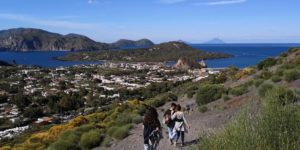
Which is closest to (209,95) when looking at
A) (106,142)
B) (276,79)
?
(276,79)

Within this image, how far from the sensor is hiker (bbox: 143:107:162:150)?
11440mm

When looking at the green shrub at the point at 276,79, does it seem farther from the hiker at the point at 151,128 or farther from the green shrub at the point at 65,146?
the hiker at the point at 151,128

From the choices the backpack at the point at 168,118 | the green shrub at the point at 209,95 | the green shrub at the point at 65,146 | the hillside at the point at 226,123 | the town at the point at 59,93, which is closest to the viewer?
the hillside at the point at 226,123

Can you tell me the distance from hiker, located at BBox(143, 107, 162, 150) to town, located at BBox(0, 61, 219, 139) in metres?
31.6

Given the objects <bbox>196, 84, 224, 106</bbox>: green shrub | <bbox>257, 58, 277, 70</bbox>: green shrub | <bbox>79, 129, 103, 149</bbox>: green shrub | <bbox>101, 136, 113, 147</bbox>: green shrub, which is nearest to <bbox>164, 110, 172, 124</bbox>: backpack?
<bbox>101, 136, 113, 147</bbox>: green shrub

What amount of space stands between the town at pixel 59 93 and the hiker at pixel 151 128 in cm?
3162

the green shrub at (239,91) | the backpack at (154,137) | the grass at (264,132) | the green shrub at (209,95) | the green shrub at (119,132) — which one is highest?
the grass at (264,132)

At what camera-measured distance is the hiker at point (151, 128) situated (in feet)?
→ 37.5

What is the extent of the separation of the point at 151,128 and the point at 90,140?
7.78 m

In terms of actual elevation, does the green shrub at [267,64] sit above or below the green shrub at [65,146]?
above

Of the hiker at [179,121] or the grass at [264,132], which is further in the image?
the hiker at [179,121]

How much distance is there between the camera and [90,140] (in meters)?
18.7

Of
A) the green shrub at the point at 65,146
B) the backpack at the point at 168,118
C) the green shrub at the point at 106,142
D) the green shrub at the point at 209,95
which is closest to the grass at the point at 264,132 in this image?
the backpack at the point at 168,118

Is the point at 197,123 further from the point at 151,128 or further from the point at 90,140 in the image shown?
the point at 151,128
